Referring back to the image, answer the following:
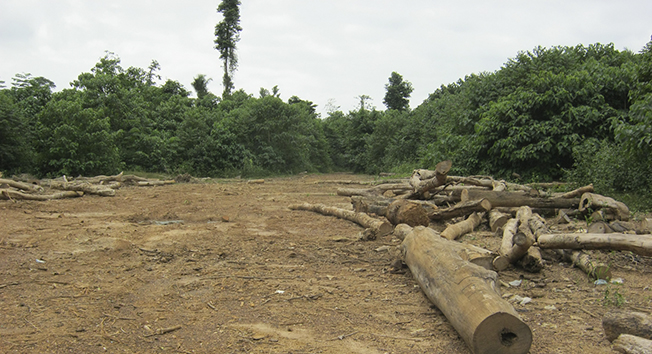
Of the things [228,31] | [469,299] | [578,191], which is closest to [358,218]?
[578,191]

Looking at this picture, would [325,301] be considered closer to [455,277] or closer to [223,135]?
[455,277]

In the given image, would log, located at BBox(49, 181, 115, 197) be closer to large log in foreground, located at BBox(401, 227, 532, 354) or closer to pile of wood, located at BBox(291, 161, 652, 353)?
pile of wood, located at BBox(291, 161, 652, 353)

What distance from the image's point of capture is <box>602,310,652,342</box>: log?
272 cm

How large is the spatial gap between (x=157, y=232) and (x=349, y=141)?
1204 inches

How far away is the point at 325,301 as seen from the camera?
12.6 feet

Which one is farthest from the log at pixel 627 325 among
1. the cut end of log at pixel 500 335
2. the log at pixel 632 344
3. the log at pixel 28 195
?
the log at pixel 28 195

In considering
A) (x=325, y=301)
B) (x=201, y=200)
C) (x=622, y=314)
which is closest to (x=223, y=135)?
(x=201, y=200)

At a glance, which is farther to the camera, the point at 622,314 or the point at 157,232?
the point at 157,232

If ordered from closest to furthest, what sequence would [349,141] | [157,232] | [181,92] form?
[157,232] → [181,92] → [349,141]

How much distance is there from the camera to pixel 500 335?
2.65 metres

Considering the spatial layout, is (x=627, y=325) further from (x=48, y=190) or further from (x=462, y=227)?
(x=48, y=190)

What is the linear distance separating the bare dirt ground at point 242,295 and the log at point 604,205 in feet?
6.12

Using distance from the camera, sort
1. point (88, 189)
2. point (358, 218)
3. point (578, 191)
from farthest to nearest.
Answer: point (88, 189) < point (578, 191) < point (358, 218)

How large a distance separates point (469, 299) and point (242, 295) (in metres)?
2.08
